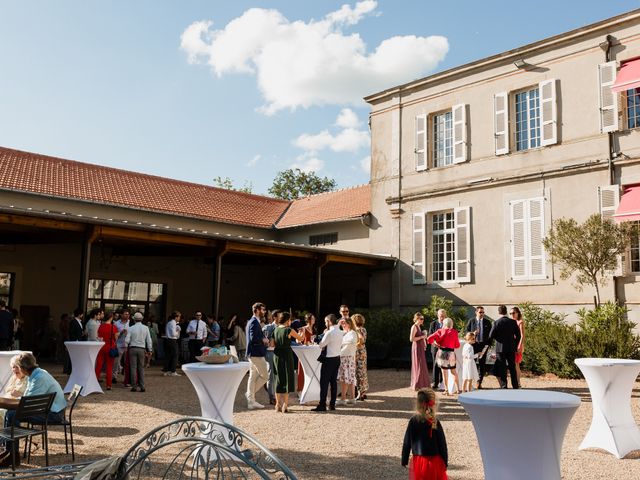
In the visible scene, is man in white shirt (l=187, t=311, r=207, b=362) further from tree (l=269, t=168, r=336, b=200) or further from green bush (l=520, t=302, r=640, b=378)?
tree (l=269, t=168, r=336, b=200)

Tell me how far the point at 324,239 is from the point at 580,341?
9959 millimetres

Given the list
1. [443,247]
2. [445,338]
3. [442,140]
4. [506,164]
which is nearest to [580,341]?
[445,338]

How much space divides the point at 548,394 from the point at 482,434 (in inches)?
22.1

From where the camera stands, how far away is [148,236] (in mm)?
12586

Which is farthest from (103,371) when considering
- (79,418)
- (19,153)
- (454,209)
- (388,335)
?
(454,209)

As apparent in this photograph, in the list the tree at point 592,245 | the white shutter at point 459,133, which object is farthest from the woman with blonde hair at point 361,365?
the white shutter at point 459,133

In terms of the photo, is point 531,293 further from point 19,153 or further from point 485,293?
point 19,153

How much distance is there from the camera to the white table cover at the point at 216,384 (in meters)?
5.79

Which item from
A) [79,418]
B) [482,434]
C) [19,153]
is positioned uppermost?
[19,153]

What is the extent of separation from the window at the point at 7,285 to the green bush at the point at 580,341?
1328cm

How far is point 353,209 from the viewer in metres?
19.4

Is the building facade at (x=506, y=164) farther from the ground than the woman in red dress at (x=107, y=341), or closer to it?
farther from the ground

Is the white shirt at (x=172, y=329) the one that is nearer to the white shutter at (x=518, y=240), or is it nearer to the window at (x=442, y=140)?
the white shutter at (x=518, y=240)

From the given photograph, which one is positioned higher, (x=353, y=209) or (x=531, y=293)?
(x=353, y=209)
